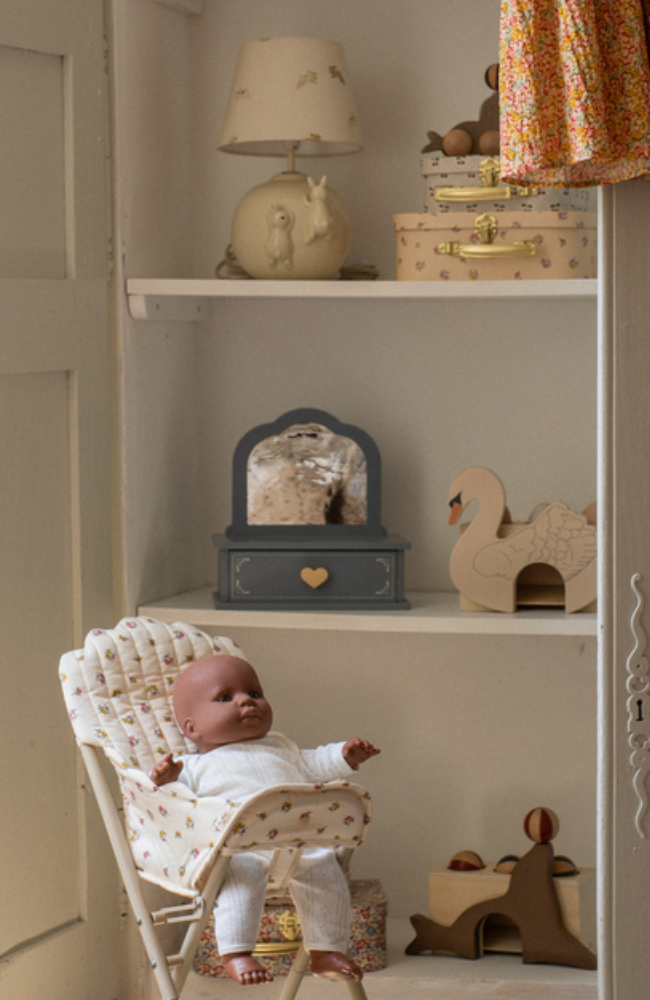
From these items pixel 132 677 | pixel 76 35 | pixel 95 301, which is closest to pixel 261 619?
pixel 132 677

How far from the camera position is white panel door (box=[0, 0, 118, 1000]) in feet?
6.59

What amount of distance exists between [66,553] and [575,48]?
1.21 meters

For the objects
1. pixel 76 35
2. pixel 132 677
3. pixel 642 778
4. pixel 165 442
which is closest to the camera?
pixel 642 778

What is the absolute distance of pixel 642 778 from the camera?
1816 millimetres

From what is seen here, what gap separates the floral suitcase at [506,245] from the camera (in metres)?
2.19

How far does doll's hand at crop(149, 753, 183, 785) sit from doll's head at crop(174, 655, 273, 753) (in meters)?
0.16

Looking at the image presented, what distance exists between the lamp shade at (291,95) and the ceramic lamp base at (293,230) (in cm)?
10

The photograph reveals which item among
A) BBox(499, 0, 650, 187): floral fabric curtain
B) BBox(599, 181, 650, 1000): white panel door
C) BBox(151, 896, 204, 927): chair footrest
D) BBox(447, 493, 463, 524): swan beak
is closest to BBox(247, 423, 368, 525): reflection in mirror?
BBox(447, 493, 463, 524): swan beak

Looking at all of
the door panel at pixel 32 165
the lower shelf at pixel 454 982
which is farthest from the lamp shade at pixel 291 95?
the lower shelf at pixel 454 982

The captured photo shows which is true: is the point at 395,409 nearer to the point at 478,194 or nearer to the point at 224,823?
the point at 478,194

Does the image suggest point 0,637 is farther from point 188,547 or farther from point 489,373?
point 489,373

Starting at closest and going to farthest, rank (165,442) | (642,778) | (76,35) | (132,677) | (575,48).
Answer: (575,48), (642,778), (132,677), (76,35), (165,442)

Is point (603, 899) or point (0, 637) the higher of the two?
point (0, 637)

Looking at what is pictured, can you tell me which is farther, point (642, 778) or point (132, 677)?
point (132, 677)
